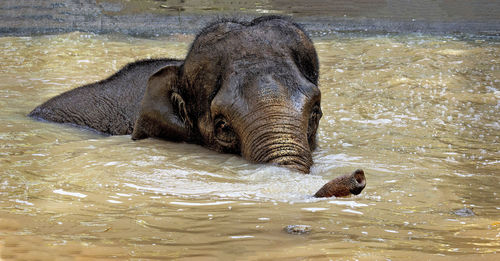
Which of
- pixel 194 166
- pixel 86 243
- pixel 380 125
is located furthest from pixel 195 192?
pixel 380 125

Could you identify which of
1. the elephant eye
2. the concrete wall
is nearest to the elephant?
the elephant eye

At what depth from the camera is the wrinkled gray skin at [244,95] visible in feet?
17.5

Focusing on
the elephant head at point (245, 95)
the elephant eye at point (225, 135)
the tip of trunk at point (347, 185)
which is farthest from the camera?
the elephant eye at point (225, 135)

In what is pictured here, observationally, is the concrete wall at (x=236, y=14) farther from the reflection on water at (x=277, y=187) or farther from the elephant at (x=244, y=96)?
the elephant at (x=244, y=96)

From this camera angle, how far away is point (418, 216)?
3549 mm

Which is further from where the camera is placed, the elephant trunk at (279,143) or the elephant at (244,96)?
the elephant at (244,96)

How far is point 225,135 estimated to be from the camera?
5938mm

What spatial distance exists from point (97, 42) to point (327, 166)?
418 inches

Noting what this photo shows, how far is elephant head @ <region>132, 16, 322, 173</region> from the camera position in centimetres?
533

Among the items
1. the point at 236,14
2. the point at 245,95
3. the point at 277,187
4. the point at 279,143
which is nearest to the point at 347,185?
the point at 277,187

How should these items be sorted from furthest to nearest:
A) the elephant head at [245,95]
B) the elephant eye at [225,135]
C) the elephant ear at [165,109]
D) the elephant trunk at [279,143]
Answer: the elephant ear at [165,109] → the elephant eye at [225,135] → the elephant head at [245,95] → the elephant trunk at [279,143]

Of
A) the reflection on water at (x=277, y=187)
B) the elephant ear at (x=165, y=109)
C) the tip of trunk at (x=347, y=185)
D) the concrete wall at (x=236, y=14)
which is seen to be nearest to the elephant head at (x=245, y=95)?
the elephant ear at (x=165, y=109)

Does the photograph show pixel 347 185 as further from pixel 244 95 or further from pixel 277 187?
pixel 244 95

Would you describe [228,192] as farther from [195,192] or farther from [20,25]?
[20,25]
